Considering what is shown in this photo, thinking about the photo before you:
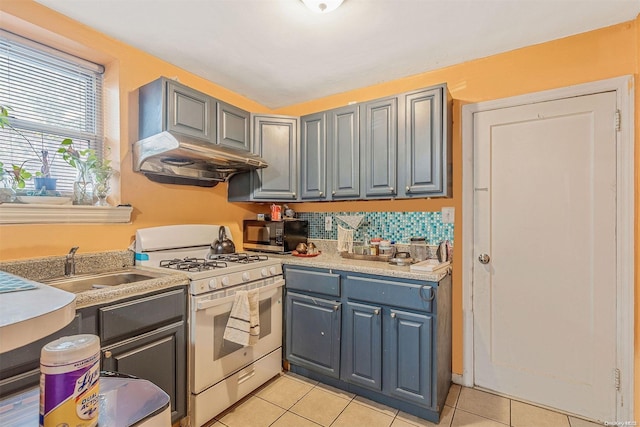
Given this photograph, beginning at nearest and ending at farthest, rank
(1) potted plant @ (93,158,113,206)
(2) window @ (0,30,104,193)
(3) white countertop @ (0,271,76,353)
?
(3) white countertop @ (0,271,76,353)
(2) window @ (0,30,104,193)
(1) potted plant @ (93,158,113,206)

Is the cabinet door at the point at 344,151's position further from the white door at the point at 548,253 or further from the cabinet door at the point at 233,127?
the white door at the point at 548,253

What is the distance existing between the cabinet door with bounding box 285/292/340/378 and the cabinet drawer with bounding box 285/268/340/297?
7 centimetres

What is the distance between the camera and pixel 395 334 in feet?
6.42

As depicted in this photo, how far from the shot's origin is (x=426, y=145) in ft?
7.14

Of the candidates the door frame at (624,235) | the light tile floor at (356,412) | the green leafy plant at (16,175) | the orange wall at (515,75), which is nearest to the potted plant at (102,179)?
the green leafy plant at (16,175)

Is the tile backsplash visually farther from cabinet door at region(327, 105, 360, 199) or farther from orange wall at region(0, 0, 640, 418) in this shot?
cabinet door at region(327, 105, 360, 199)

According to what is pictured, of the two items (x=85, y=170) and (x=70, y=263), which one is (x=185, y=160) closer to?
(x=85, y=170)

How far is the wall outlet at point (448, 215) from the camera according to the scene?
2.32 m

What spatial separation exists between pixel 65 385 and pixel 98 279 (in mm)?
1499

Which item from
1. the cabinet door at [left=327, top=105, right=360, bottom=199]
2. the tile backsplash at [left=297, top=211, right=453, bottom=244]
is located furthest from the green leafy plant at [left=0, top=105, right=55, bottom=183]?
the tile backsplash at [left=297, top=211, right=453, bottom=244]

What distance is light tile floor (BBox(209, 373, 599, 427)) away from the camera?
1.86 m

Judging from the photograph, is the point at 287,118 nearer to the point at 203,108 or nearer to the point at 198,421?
the point at 203,108

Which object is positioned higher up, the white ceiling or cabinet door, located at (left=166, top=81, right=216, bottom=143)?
the white ceiling

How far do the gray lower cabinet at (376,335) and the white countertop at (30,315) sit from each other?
5.53 ft
